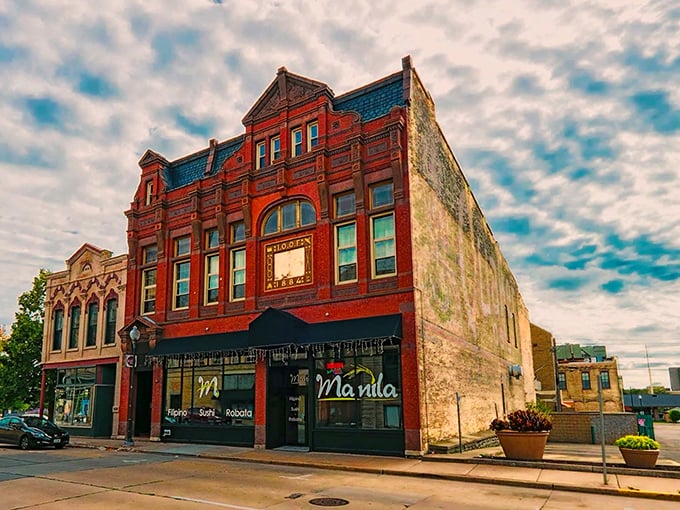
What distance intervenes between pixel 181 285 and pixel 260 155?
285 inches

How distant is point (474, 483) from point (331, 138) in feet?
44.2

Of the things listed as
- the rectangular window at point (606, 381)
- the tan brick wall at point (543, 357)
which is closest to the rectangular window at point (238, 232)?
the tan brick wall at point (543, 357)

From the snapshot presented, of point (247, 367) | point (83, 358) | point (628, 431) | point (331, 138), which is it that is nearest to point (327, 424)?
Result: point (247, 367)

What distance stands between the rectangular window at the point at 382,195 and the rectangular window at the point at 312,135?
12.0 ft

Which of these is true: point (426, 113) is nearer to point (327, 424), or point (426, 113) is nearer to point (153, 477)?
point (327, 424)

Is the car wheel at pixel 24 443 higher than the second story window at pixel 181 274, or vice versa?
the second story window at pixel 181 274

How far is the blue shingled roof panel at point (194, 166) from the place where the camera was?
25.8 meters

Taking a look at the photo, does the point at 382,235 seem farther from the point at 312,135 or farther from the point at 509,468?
the point at 509,468

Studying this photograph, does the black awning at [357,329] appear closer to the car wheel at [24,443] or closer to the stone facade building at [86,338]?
the car wheel at [24,443]

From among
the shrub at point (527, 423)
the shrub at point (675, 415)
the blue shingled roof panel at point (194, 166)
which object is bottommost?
the shrub at point (675, 415)

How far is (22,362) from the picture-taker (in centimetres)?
3619

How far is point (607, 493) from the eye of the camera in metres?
11.5

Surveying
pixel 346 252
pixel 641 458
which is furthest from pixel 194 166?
pixel 641 458

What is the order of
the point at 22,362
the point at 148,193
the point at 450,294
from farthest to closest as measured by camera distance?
the point at 22,362 < the point at 148,193 < the point at 450,294
